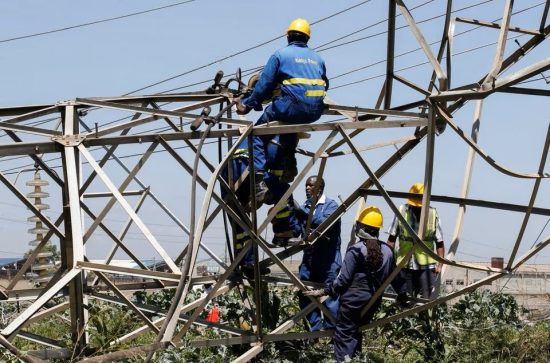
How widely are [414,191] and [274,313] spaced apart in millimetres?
2199

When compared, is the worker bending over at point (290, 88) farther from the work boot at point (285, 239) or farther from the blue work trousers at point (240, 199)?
the work boot at point (285, 239)

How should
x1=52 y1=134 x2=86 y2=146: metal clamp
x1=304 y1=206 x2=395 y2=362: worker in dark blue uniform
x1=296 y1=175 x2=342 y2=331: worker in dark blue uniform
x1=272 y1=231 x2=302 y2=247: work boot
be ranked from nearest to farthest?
x1=52 y1=134 x2=86 y2=146: metal clamp → x1=304 y1=206 x2=395 y2=362: worker in dark blue uniform → x1=272 y1=231 x2=302 y2=247: work boot → x1=296 y1=175 x2=342 y2=331: worker in dark blue uniform

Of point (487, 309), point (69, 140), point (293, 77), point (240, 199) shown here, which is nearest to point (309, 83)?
point (293, 77)

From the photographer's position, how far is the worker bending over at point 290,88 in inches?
415

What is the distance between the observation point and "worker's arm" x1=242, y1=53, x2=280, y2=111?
10.6 metres

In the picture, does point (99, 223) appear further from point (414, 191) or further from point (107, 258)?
point (414, 191)

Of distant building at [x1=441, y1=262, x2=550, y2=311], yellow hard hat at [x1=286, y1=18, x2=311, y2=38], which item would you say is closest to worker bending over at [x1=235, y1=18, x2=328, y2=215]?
yellow hard hat at [x1=286, y1=18, x2=311, y2=38]

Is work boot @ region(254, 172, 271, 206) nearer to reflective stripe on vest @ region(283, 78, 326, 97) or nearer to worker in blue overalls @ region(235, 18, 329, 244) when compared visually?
worker in blue overalls @ region(235, 18, 329, 244)

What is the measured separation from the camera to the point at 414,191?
12.4 meters

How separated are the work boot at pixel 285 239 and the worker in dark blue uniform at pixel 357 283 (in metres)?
0.67

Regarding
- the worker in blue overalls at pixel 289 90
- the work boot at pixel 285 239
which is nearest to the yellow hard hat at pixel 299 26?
the worker in blue overalls at pixel 289 90

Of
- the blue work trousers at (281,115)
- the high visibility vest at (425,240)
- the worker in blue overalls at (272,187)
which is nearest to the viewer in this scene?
the blue work trousers at (281,115)

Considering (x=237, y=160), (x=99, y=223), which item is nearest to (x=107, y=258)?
(x=99, y=223)

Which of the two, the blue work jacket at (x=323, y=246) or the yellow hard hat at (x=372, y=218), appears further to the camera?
the blue work jacket at (x=323, y=246)
